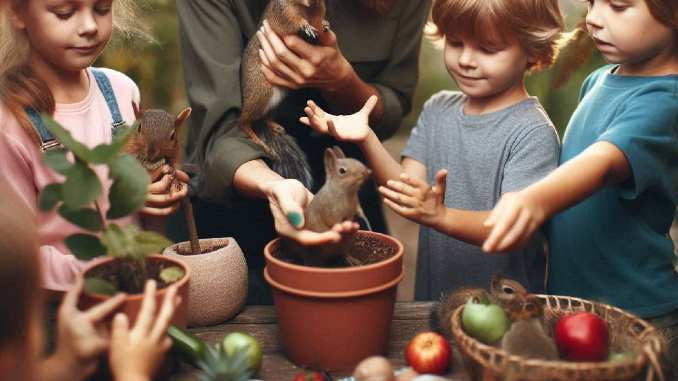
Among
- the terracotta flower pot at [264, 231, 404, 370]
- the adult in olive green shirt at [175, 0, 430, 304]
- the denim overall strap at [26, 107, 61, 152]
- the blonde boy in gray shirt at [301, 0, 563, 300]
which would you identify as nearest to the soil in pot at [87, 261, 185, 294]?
the terracotta flower pot at [264, 231, 404, 370]

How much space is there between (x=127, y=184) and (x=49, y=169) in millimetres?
581

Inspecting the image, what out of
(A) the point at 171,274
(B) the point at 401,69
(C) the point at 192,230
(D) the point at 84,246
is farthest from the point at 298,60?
(D) the point at 84,246

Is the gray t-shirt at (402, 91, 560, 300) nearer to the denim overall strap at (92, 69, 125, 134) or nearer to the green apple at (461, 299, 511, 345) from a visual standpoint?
the green apple at (461, 299, 511, 345)

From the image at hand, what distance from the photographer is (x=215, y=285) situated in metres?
1.65

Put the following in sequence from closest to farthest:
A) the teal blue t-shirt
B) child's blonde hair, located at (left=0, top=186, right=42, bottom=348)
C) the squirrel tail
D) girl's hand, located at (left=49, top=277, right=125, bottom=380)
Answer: child's blonde hair, located at (left=0, top=186, right=42, bottom=348) < girl's hand, located at (left=49, top=277, right=125, bottom=380) < the teal blue t-shirt < the squirrel tail

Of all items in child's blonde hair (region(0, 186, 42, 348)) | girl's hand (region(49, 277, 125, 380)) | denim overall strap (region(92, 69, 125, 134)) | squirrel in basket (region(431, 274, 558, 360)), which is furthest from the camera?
denim overall strap (region(92, 69, 125, 134))

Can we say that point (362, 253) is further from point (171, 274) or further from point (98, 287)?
point (98, 287)

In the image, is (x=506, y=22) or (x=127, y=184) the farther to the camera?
(x=506, y=22)

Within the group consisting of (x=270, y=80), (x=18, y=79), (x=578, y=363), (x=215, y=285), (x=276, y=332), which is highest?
(x=18, y=79)

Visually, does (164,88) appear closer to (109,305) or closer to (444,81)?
(444,81)

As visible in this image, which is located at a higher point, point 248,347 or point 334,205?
point 334,205

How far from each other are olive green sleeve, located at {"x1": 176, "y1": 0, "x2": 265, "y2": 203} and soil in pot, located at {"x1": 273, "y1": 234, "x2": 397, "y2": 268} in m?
0.43

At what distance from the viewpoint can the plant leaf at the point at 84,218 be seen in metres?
1.26

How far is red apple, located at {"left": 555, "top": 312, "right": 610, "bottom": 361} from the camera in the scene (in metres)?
1.25
